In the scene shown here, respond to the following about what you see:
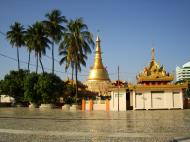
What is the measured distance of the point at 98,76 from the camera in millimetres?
82812

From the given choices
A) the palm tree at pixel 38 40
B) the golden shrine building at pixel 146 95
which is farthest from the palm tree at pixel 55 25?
the golden shrine building at pixel 146 95

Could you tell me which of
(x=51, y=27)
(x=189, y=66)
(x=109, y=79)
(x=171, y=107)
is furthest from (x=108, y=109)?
(x=189, y=66)

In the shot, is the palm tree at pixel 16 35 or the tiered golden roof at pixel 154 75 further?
the palm tree at pixel 16 35

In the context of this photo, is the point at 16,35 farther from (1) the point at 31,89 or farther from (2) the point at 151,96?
(2) the point at 151,96

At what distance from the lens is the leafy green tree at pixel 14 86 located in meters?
59.3

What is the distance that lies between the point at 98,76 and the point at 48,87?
105ft

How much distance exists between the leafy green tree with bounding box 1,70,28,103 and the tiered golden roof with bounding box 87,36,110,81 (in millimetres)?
25868

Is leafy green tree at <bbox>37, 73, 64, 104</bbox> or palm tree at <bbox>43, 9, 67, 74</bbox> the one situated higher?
palm tree at <bbox>43, 9, 67, 74</bbox>

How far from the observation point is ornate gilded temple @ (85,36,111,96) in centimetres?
8144

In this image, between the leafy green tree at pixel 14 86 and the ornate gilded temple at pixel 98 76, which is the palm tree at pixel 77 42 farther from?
the ornate gilded temple at pixel 98 76

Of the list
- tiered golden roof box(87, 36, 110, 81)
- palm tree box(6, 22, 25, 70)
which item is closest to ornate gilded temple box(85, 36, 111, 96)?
tiered golden roof box(87, 36, 110, 81)

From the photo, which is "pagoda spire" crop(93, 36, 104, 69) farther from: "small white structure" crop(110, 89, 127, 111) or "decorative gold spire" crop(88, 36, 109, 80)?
"small white structure" crop(110, 89, 127, 111)

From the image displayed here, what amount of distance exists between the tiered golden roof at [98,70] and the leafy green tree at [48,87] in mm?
29324

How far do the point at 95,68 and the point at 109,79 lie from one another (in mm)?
4969
